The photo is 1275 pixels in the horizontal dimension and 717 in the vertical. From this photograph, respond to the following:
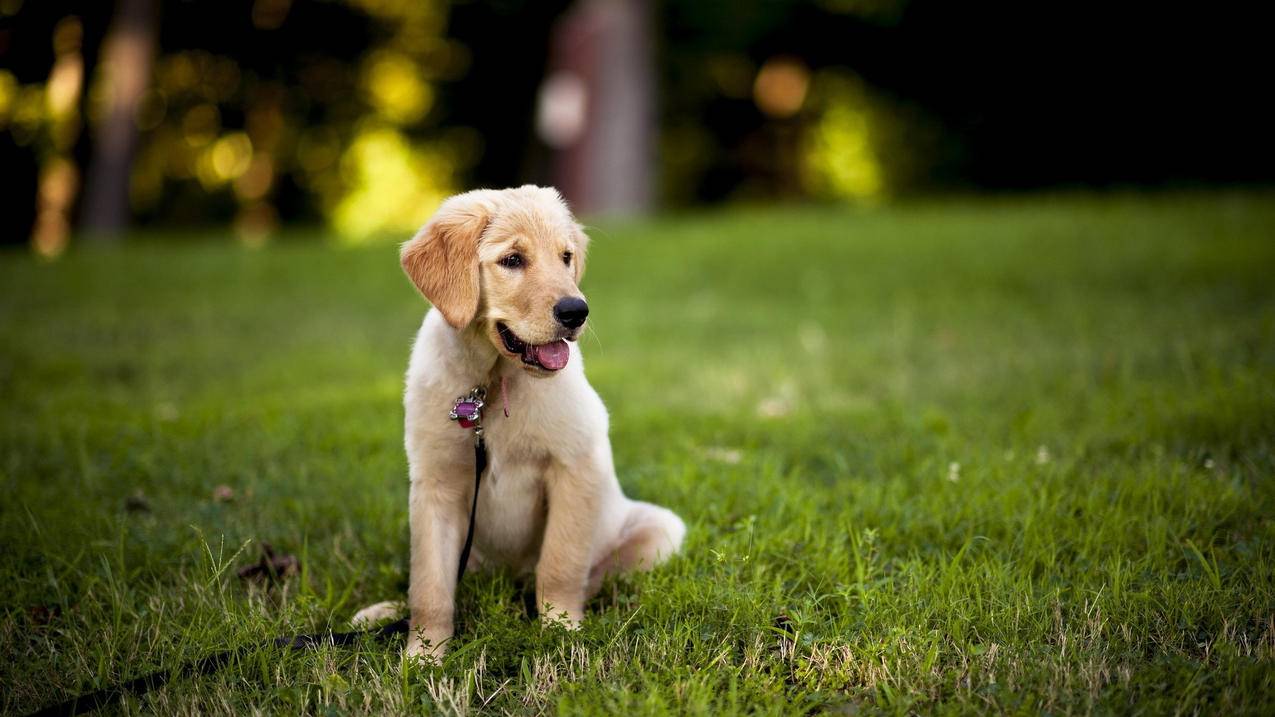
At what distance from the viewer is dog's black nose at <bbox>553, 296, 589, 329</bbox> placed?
2615mm

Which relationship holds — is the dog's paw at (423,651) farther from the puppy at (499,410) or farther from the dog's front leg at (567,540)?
the dog's front leg at (567,540)

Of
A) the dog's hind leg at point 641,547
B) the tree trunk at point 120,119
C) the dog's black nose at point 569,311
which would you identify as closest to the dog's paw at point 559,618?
the dog's hind leg at point 641,547

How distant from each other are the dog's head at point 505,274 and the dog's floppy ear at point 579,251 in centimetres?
9

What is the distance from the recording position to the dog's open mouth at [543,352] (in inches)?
104

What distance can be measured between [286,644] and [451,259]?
1193 millimetres

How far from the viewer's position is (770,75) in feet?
79.6

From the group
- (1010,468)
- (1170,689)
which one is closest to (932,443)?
(1010,468)

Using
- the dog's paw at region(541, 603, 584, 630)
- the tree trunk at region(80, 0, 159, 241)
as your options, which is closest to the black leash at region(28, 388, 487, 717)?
the dog's paw at region(541, 603, 584, 630)

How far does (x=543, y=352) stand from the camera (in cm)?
267

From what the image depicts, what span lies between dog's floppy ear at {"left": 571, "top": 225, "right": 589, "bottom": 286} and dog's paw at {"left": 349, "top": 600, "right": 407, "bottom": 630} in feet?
3.89

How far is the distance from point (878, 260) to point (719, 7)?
1192cm

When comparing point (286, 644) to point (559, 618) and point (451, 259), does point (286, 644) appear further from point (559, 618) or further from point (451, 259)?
point (451, 259)

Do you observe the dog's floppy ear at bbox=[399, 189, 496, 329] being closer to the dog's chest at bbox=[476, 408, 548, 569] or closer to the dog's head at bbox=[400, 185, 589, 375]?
the dog's head at bbox=[400, 185, 589, 375]

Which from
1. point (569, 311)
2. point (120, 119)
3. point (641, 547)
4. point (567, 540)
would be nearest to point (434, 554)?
point (567, 540)
